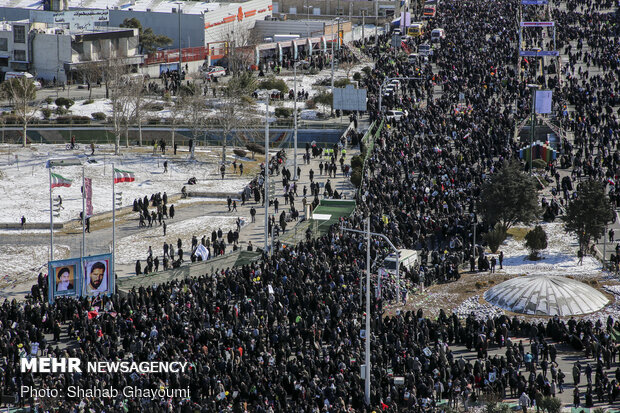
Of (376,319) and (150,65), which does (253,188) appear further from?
(150,65)

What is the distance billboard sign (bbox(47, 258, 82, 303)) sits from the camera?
39.3 metres

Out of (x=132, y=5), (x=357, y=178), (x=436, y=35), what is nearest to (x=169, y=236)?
(x=357, y=178)

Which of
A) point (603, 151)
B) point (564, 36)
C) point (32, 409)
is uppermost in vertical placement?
point (564, 36)

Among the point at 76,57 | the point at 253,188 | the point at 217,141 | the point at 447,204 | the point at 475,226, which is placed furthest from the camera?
the point at 76,57

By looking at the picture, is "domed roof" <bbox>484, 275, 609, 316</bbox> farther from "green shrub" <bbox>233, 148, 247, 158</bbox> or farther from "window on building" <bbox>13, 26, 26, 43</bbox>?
"window on building" <bbox>13, 26, 26, 43</bbox>

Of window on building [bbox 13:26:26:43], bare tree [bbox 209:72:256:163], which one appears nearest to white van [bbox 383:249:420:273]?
bare tree [bbox 209:72:256:163]

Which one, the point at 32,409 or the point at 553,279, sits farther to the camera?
the point at 553,279

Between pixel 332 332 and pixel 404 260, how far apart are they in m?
8.86

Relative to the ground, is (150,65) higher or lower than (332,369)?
higher

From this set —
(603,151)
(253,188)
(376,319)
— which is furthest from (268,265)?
(603,151)

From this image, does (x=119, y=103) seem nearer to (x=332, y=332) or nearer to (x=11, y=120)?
(x=11, y=120)

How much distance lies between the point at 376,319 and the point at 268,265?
6.57 m

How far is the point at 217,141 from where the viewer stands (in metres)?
73.2

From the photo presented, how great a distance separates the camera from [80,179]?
6150 cm
